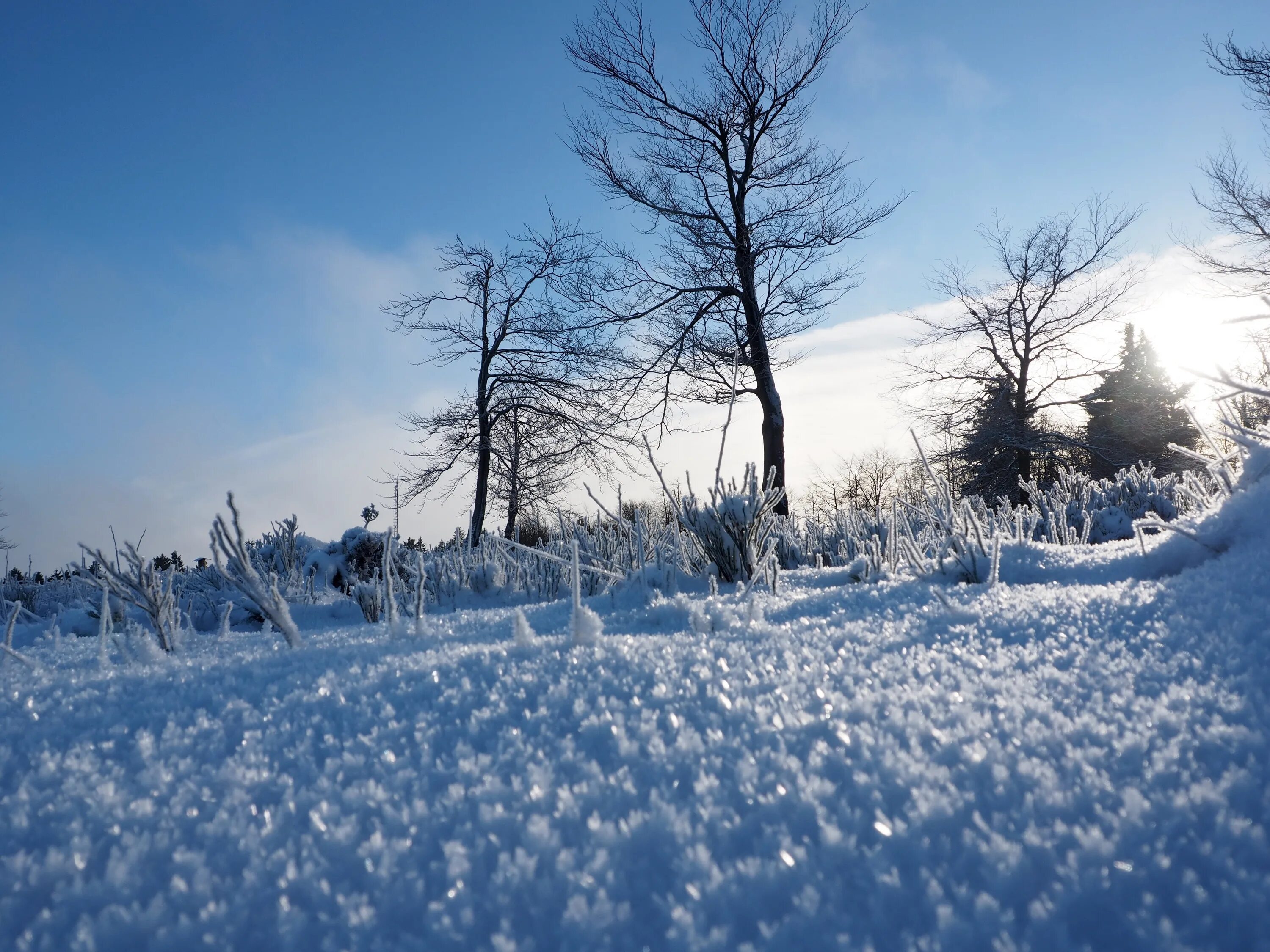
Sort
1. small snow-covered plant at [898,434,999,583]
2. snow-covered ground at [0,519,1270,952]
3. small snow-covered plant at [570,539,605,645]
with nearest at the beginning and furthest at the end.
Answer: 1. snow-covered ground at [0,519,1270,952]
2. small snow-covered plant at [570,539,605,645]
3. small snow-covered plant at [898,434,999,583]

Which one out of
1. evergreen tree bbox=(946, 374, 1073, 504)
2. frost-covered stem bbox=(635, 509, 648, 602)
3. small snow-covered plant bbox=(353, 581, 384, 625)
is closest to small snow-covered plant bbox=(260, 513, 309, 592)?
small snow-covered plant bbox=(353, 581, 384, 625)

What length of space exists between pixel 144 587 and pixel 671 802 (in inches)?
83.5

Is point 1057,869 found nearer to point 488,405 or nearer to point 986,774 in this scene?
point 986,774

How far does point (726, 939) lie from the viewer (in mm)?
497

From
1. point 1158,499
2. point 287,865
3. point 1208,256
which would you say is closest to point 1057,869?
point 287,865

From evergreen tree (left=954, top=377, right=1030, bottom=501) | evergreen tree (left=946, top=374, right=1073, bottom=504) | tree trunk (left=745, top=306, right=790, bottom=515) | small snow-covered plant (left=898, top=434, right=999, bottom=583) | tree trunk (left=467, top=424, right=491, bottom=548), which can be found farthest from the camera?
evergreen tree (left=954, top=377, right=1030, bottom=501)

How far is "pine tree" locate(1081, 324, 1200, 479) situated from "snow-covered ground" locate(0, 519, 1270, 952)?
20.4 meters

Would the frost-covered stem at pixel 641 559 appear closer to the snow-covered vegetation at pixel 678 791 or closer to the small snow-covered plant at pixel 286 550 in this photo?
the snow-covered vegetation at pixel 678 791

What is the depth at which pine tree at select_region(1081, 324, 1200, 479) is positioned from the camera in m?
19.3

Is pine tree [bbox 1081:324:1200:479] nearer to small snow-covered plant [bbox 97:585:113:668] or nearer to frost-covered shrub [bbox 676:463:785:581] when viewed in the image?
frost-covered shrub [bbox 676:463:785:581]

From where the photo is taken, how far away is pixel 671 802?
66 centimetres

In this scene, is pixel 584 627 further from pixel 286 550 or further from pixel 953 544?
pixel 286 550

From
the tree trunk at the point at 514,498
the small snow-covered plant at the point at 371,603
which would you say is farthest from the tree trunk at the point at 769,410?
the small snow-covered plant at the point at 371,603

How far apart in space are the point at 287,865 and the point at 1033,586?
6.39ft
